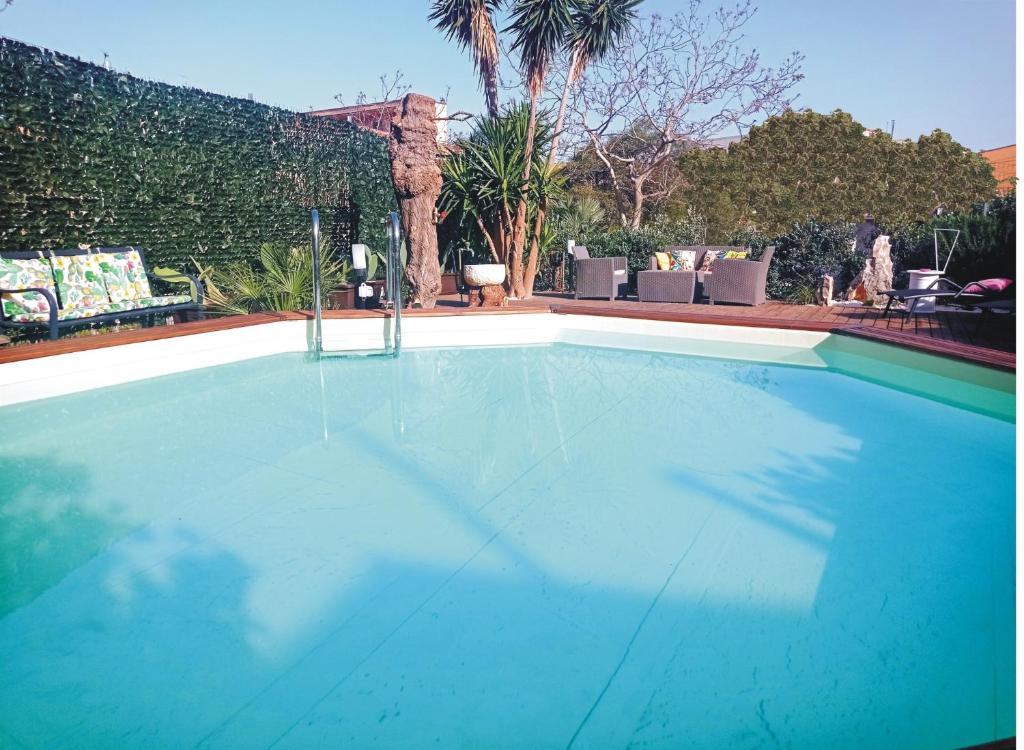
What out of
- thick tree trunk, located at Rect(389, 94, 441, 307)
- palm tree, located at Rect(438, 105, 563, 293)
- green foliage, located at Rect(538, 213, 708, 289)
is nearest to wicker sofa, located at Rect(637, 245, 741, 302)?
green foliage, located at Rect(538, 213, 708, 289)

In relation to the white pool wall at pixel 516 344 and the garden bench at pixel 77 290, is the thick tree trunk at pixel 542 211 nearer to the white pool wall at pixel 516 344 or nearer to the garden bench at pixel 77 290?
the white pool wall at pixel 516 344

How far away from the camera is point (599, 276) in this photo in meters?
10.5

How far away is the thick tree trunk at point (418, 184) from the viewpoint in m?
8.72

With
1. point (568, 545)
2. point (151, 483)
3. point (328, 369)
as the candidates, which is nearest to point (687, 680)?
point (568, 545)

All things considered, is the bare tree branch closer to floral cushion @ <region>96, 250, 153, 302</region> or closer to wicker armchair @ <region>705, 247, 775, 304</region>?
wicker armchair @ <region>705, 247, 775, 304</region>

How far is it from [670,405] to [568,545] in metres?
2.56

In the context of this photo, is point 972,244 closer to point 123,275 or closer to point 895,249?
point 895,249

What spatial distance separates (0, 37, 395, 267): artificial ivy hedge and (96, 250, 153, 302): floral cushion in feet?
1.78

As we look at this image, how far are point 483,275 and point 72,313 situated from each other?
15.5 feet

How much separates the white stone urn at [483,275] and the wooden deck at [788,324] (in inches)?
26.5

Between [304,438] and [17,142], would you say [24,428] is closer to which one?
[304,438]

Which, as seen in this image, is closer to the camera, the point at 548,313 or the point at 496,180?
the point at 548,313

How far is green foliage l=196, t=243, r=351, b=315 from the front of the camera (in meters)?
7.89

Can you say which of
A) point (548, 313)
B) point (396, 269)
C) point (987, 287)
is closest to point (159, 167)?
point (396, 269)
